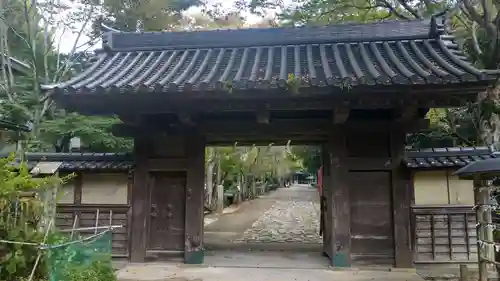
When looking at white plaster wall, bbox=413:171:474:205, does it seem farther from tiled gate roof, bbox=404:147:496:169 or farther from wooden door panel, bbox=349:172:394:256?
wooden door panel, bbox=349:172:394:256

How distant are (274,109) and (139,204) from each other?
320 centimetres

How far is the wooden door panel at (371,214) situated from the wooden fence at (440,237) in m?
0.47

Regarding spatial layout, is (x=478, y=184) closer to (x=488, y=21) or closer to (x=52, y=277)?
(x=52, y=277)

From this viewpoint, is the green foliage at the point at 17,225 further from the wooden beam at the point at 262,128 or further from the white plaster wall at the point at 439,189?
the white plaster wall at the point at 439,189

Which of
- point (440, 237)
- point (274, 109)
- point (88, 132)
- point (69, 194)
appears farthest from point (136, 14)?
point (440, 237)

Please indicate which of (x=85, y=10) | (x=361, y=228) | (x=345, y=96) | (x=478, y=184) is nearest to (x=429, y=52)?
(x=345, y=96)

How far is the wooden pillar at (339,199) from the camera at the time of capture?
7.02 metres

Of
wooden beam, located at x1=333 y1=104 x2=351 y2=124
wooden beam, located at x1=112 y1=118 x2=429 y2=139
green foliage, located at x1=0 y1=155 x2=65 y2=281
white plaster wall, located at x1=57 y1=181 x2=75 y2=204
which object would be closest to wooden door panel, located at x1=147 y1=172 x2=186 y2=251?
wooden beam, located at x1=112 y1=118 x2=429 y2=139

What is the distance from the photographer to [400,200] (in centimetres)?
711

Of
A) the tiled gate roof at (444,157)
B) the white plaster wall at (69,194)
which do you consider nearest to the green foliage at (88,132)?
the white plaster wall at (69,194)

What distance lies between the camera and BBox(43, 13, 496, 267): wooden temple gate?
6.16 m

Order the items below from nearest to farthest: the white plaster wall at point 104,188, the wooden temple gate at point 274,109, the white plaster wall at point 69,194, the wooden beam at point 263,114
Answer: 1. the wooden temple gate at point 274,109
2. the wooden beam at point 263,114
3. the white plaster wall at point 104,188
4. the white plaster wall at point 69,194

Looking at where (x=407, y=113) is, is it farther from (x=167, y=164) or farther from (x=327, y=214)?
(x=167, y=164)

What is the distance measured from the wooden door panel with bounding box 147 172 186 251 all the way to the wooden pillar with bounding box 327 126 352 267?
277 cm
